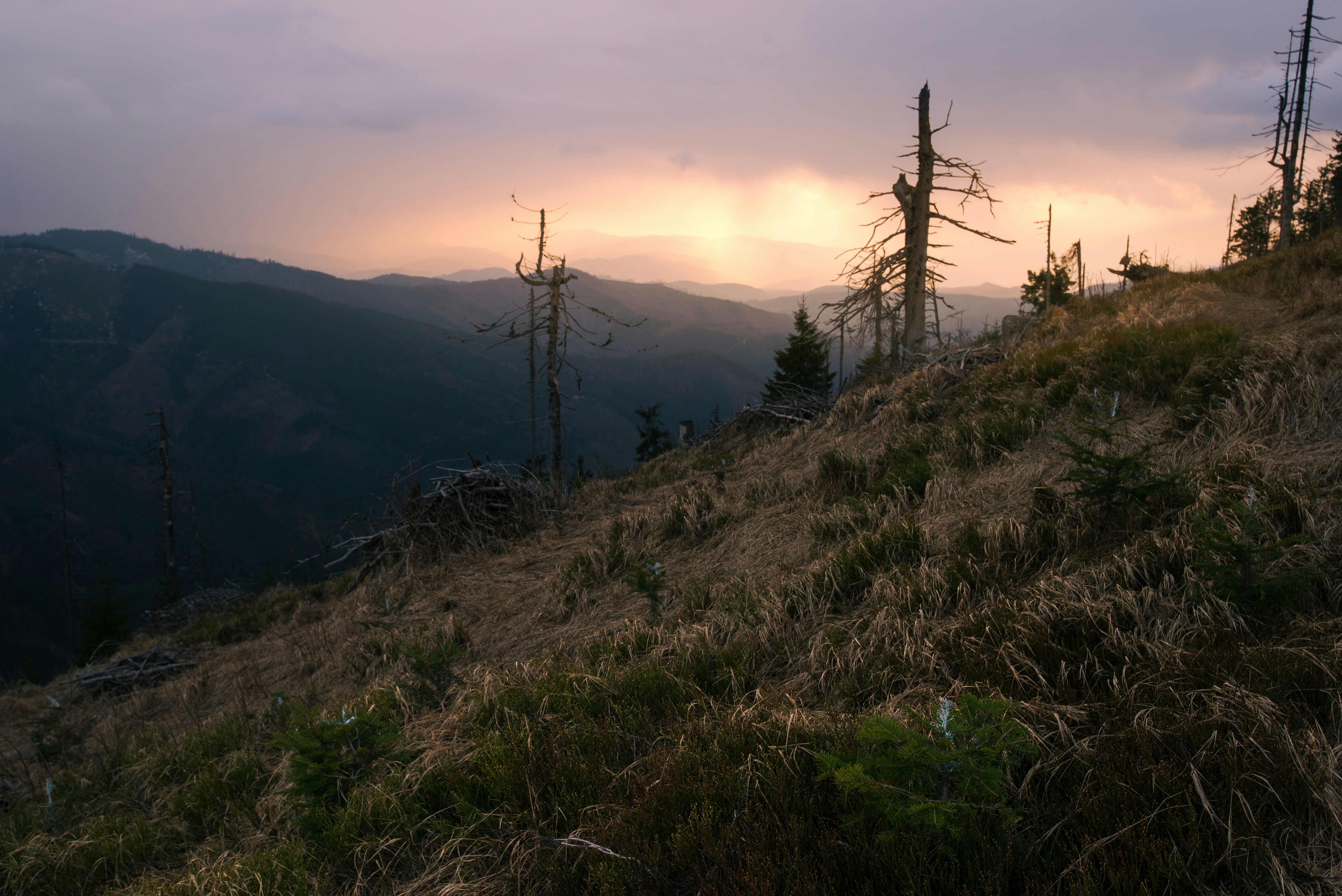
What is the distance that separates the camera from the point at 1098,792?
1938 millimetres

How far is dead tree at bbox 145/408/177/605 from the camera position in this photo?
28641 millimetres

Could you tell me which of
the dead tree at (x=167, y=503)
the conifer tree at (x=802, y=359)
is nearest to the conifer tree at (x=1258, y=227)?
the conifer tree at (x=802, y=359)

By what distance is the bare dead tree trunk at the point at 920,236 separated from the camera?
14.4 m

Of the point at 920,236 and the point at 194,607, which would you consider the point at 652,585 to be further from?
the point at 194,607

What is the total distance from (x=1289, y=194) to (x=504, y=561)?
33.8m

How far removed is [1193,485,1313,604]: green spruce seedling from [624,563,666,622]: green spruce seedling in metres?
3.27

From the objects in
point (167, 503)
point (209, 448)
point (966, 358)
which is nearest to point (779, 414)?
point (966, 358)

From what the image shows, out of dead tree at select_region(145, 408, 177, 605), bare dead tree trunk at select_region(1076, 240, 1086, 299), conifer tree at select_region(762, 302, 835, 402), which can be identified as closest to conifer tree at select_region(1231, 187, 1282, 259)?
bare dead tree trunk at select_region(1076, 240, 1086, 299)

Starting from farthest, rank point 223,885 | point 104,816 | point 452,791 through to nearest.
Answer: point 104,816, point 452,791, point 223,885

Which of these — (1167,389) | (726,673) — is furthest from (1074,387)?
(726,673)

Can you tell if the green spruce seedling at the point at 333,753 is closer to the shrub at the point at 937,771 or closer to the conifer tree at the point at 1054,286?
the shrub at the point at 937,771

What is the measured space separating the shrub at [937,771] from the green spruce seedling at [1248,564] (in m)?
1.48

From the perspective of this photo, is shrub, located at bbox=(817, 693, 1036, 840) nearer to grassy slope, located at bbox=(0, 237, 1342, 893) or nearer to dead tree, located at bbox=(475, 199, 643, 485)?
grassy slope, located at bbox=(0, 237, 1342, 893)

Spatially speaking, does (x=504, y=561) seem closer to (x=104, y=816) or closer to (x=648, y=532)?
(x=648, y=532)
